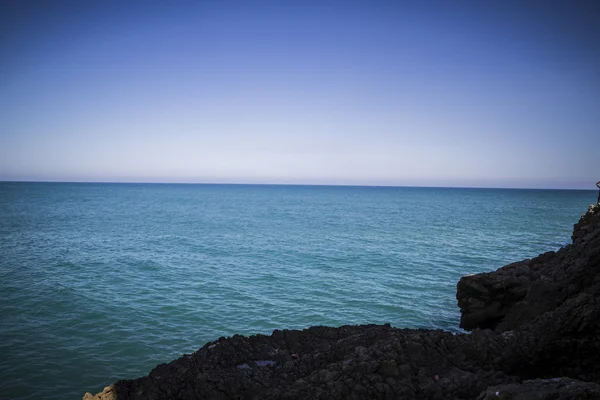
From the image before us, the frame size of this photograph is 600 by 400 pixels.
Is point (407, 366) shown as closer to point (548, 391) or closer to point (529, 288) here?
point (548, 391)

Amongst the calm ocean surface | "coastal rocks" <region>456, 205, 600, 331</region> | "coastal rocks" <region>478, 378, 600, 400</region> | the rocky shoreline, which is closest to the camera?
"coastal rocks" <region>478, 378, 600, 400</region>

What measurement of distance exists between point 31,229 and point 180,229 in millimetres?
18757

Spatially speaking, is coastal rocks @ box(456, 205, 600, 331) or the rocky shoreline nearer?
the rocky shoreline

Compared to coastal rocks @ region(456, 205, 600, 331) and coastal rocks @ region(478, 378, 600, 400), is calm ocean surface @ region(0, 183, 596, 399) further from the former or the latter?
coastal rocks @ region(478, 378, 600, 400)

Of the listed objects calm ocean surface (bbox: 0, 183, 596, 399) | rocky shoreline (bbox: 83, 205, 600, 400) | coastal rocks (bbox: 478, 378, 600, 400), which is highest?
coastal rocks (bbox: 478, 378, 600, 400)

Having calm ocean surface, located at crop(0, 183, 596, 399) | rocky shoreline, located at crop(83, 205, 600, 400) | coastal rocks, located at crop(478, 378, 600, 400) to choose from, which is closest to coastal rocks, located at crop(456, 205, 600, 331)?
rocky shoreline, located at crop(83, 205, 600, 400)

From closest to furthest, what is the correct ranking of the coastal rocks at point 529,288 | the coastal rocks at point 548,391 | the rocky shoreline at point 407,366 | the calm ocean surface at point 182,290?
the coastal rocks at point 548,391
the rocky shoreline at point 407,366
the coastal rocks at point 529,288
the calm ocean surface at point 182,290

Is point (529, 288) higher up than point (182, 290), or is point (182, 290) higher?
point (529, 288)

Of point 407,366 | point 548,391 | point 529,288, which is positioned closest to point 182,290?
point 407,366

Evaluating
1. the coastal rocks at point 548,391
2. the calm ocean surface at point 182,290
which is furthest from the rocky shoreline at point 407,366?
the calm ocean surface at point 182,290

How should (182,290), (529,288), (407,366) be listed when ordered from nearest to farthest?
(407,366), (529,288), (182,290)

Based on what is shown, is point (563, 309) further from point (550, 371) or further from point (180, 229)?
point (180, 229)

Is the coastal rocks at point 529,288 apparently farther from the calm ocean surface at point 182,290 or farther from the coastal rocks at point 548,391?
the coastal rocks at point 548,391

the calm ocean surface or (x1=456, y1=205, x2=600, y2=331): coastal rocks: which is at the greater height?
(x1=456, y1=205, x2=600, y2=331): coastal rocks
